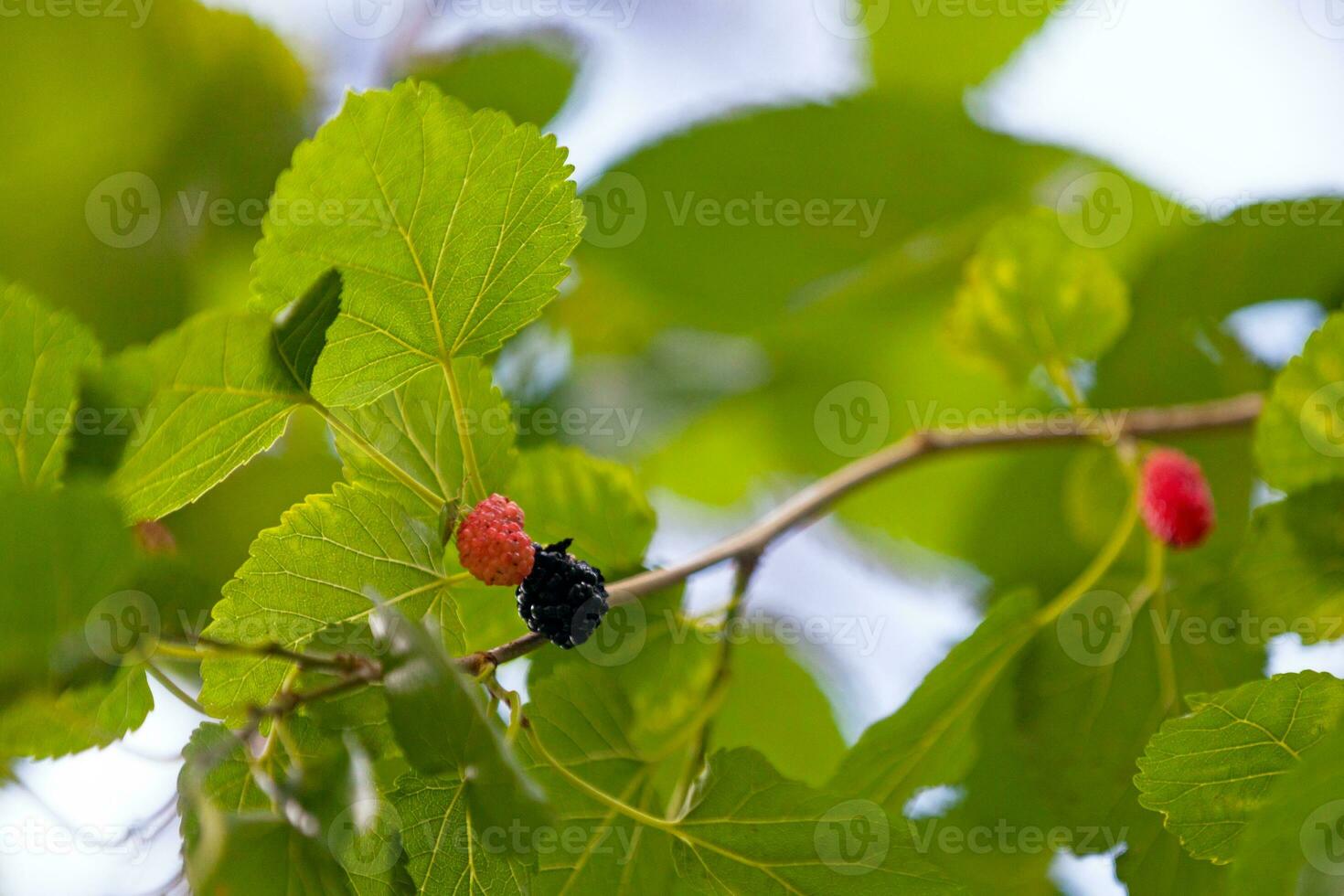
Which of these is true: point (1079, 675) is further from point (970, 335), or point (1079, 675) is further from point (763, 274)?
point (763, 274)

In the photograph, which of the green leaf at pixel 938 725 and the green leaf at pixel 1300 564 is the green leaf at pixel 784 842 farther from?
the green leaf at pixel 1300 564

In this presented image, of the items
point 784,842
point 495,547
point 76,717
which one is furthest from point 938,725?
point 76,717

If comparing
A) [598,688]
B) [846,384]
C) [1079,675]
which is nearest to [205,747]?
[598,688]

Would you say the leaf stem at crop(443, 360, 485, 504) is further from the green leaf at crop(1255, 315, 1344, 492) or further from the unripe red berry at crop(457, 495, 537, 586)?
the green leaf at crop(1255, 315, 1344, 492)

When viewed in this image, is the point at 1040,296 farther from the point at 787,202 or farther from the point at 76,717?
the point at 76,717

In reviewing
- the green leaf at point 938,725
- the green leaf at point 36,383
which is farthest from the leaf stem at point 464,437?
the green leaf at point 938,725

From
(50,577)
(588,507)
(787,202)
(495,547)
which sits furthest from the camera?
(787,202)
